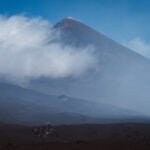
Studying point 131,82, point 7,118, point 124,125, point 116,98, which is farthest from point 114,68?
point 124,125

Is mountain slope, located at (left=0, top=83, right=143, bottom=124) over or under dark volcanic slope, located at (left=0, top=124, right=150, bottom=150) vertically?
over

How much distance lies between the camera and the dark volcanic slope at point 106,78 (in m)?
110

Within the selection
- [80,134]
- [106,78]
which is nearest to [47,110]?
[80,134]

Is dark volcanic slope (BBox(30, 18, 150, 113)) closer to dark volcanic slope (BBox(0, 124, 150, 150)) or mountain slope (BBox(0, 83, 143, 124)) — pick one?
mountain slope (BBox(0, 83, 143, 124))

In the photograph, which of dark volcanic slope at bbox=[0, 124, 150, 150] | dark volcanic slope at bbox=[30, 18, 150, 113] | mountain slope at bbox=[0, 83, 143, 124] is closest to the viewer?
dark volcanic slope at bbox=[0, 124, 150, 150]

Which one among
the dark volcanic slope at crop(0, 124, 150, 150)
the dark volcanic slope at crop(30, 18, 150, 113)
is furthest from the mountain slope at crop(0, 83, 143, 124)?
the dark volcanic slope at crop(0, 124, 150, 150)

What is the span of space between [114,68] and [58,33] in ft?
110

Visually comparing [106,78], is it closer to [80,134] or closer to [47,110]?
[47,110]

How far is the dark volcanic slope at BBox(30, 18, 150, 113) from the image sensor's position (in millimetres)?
110125

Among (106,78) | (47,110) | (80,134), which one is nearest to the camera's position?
(80,134)

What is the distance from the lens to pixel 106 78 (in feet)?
397

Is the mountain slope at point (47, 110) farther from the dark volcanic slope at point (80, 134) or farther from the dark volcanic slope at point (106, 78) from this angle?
the dark volcanic slope at point (80, 134)

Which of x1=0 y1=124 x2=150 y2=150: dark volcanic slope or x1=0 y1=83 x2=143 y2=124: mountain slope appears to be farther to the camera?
x1=0 y1=83 x2=143 y2=124: mountain slope

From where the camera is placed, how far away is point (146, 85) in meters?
124
